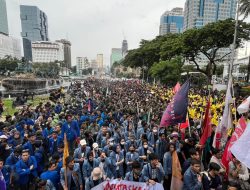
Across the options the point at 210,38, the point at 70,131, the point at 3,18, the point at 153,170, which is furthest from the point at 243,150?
the point at 3,18

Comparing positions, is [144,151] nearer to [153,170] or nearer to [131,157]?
[131,157]

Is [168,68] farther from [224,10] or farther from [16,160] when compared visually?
[224,10]

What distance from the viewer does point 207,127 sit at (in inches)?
259

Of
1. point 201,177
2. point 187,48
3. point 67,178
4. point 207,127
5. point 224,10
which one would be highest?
point 224,10

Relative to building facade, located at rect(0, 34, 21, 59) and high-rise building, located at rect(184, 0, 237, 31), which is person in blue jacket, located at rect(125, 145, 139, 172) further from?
building facade, located at rect(0, 34, 21, 59)

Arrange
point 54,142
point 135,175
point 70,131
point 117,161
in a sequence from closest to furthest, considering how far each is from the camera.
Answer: point 135,175 → point 117,161 → point 54,142 → point 70,131

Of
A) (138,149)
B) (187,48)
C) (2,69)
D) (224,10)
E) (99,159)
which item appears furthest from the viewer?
(224,10)

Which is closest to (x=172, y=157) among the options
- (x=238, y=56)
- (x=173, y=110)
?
(x=173, y=110)

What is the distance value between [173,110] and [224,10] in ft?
501

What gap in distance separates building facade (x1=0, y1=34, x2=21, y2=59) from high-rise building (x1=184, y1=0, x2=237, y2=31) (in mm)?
96481

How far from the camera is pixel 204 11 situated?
133 metres

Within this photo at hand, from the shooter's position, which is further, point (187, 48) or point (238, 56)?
point (238, 56)

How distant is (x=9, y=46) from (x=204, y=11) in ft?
357

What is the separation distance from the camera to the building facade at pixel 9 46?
13425 centimetres
